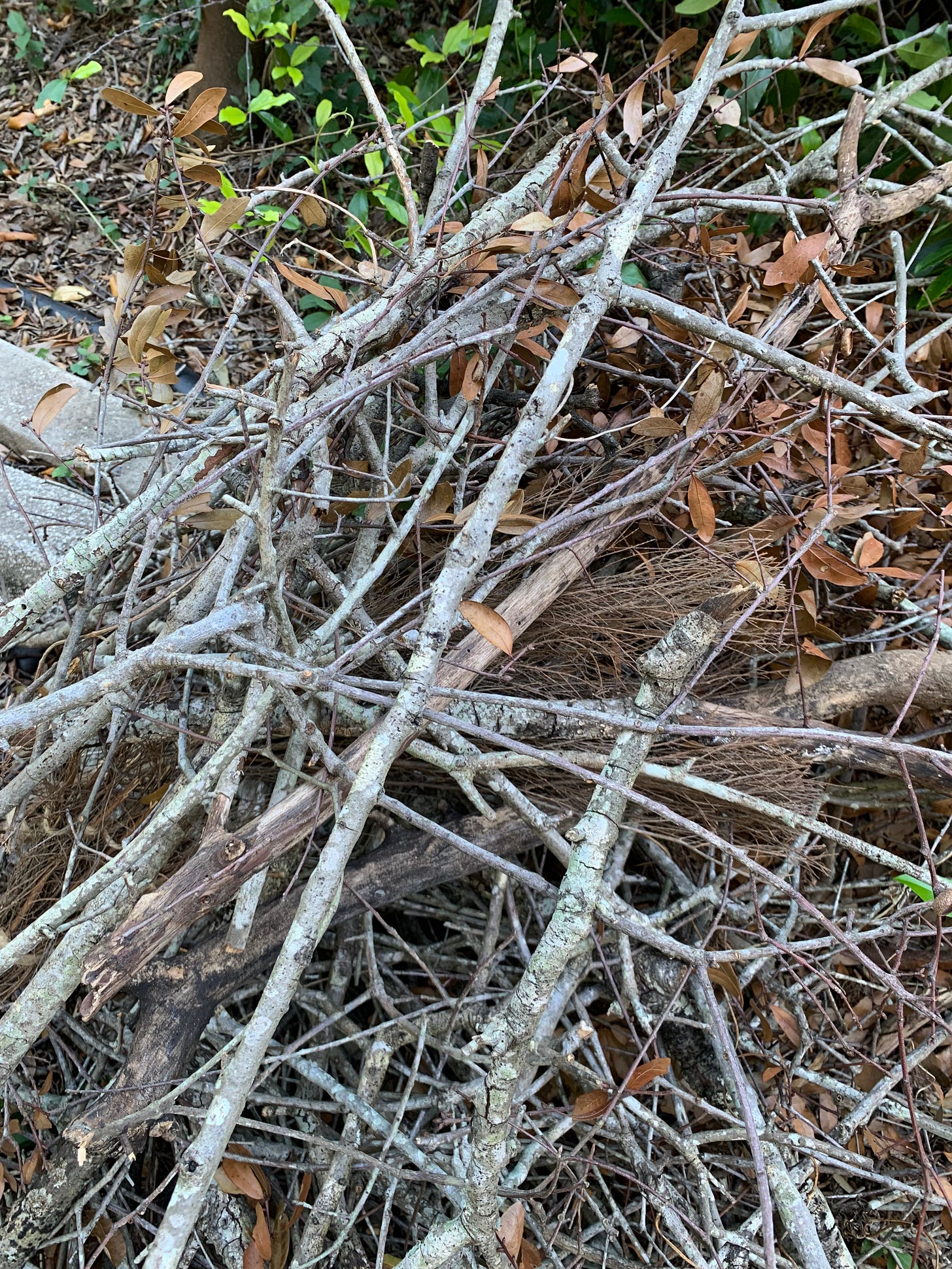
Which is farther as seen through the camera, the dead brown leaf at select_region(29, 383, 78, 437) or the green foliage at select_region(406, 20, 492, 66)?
the green foliage at select_region(406, 20, 492, 66)

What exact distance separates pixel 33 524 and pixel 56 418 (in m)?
0.41

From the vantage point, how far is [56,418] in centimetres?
229

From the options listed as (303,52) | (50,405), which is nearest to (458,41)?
(303,52)

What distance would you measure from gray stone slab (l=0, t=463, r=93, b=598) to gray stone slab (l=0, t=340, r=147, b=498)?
140 mm

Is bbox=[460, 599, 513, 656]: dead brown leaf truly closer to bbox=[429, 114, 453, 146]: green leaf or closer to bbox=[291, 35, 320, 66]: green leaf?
bbox=[429, 114, 453, 146]: green leaf

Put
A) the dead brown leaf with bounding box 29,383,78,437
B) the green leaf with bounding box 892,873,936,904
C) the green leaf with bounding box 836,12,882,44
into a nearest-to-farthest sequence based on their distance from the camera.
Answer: the green leaf with bounding box 892,873,936,904 < the dead brown leaf with bounding box 29,383,78,437 < the green leaf with bounding box 836,12,882,44

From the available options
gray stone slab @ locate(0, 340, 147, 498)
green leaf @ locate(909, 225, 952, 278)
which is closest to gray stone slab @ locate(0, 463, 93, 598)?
gray stone slab @ locate(0, 340, 147, 498)

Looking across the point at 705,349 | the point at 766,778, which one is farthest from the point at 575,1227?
the point at 705,349

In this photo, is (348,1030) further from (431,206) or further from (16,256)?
(16,256)

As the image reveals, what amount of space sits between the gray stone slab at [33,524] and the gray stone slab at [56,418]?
140 millimetres

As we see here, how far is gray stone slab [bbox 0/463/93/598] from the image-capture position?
206 centimetres

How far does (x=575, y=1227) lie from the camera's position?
1402mm

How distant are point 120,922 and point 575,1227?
973 mm

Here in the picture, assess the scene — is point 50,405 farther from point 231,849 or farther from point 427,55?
point 427,55
